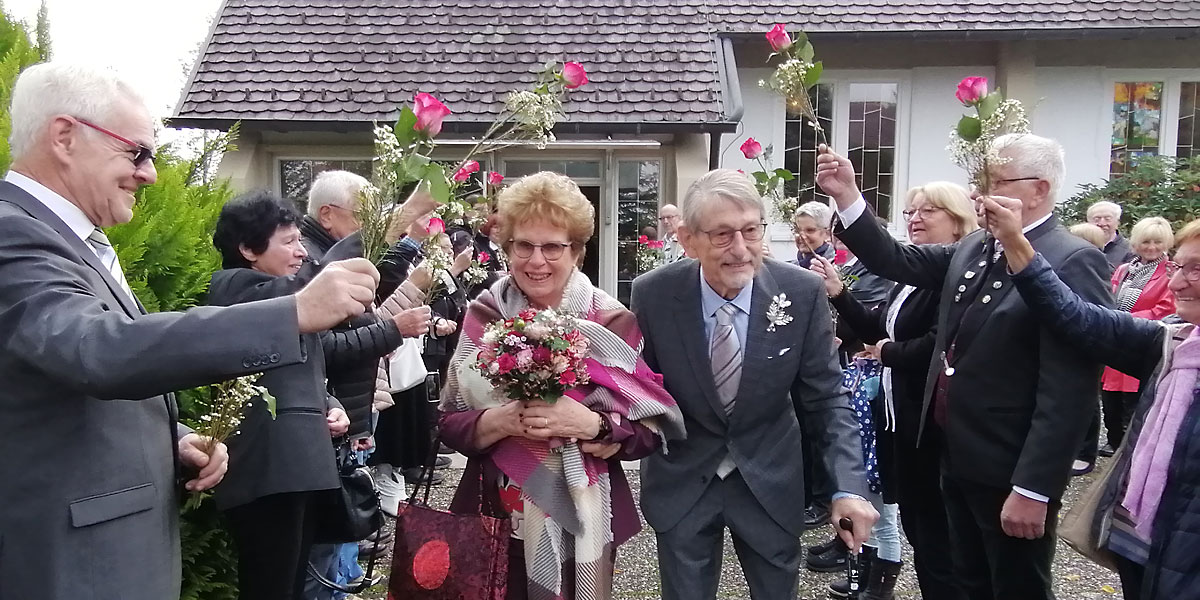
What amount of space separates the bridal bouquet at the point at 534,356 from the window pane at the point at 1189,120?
12771 mm

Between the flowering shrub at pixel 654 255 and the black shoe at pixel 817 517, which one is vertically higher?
the flowering shrub at pixel 654 255

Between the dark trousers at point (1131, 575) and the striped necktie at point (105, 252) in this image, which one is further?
the dark trousers at point (1131, 575)

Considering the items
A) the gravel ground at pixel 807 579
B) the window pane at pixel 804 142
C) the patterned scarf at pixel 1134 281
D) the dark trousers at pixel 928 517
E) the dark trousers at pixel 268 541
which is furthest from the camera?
the window pane at pixel 804 142

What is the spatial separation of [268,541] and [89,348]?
1.65m

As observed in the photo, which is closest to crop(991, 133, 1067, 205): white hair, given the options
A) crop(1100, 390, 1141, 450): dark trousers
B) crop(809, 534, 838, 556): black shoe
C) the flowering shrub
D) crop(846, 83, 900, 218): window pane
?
crop(809, 534, 838, 556): black shoe

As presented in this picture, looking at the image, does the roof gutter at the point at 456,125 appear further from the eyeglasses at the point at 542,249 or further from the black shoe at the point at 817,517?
the eyeglasses at the point at 542,249

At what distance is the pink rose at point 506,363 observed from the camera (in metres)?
2.20

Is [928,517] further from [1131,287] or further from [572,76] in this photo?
[1131,287]

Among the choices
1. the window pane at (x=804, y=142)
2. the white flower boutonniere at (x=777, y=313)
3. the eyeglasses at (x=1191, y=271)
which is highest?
the window pane at (x=804, y=142)

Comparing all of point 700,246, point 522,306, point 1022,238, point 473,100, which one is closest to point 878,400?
point 1022,238

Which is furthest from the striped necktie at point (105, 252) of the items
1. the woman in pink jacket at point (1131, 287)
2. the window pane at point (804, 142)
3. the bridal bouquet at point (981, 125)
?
the window pane at point (804, 142)

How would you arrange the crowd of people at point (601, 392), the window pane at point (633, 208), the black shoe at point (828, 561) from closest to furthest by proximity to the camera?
the crowd of people at point (601, 392) < the black shoe at point (828, 561) < the window pane at point (633, 208)

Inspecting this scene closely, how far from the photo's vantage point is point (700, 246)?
2609 millimetres

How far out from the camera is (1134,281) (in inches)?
271
